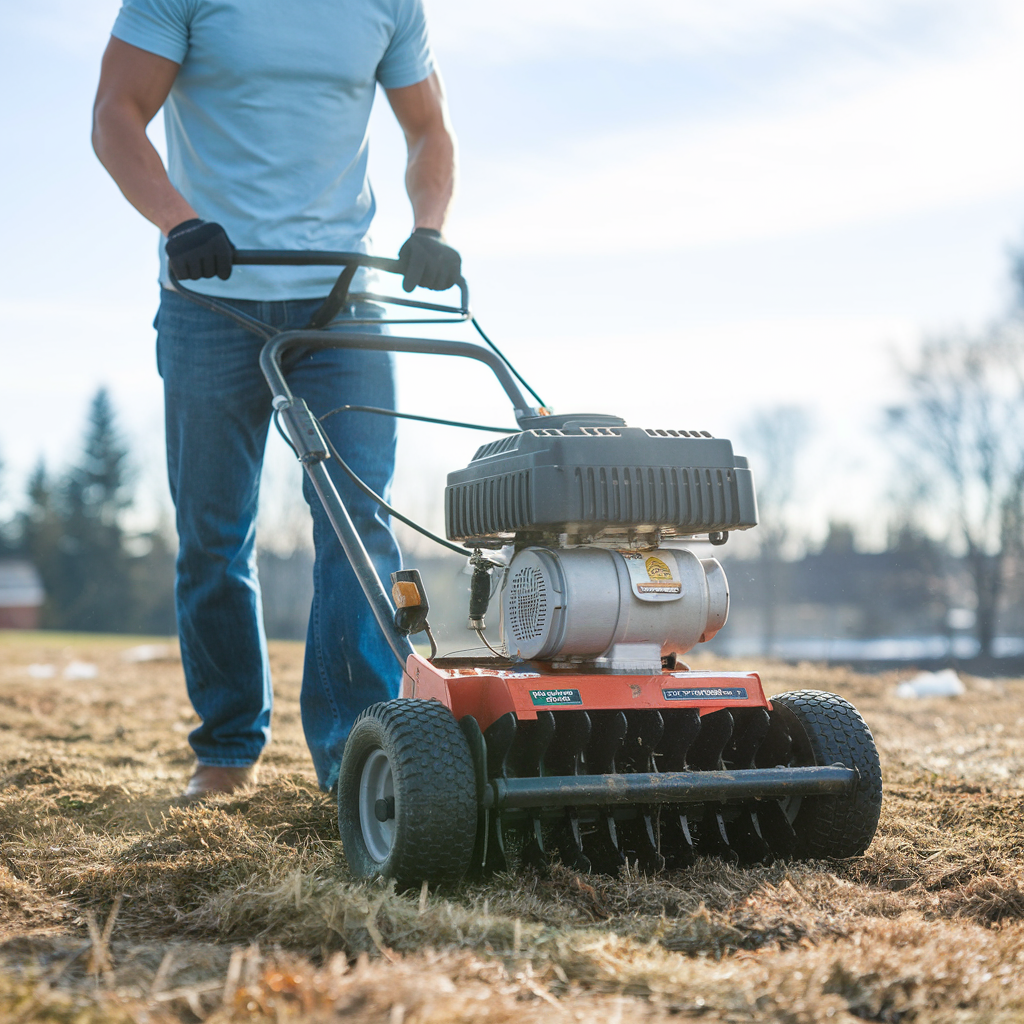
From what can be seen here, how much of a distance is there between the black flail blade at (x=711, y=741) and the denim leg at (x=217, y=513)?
4.25 ft

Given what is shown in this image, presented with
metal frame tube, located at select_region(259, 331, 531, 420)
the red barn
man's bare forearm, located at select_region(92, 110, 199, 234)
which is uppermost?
man's bare forearm, located at select_region(92, 110, 199, 234)

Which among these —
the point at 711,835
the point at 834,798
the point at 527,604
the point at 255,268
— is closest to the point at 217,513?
the point at 255,268

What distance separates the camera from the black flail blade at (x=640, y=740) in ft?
6.59

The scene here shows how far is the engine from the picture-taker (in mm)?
2000

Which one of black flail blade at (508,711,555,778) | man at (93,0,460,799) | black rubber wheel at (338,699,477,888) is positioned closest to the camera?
black rubber wheel at (338,699,477,888)

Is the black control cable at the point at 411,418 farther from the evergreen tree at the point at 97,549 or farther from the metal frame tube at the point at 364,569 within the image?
the evergreen tree at the point at 97,549

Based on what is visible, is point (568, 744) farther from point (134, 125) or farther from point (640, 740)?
point (134, 125)

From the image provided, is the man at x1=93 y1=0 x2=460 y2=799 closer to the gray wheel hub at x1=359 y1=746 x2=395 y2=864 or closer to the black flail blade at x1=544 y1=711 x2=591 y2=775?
the gray wheel hub at x1=359 y1=746 x2=395 y2=864

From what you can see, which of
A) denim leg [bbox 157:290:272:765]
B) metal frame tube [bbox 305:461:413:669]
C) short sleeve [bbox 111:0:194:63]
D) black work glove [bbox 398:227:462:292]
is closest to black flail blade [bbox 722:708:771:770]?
metal frame tube [bbox 305:461:413:669]

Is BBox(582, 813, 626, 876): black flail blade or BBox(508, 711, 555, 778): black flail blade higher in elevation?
BBox(508, 711, 555, 778): black flail blade

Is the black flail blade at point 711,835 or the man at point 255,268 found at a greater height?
the man at point 255,268

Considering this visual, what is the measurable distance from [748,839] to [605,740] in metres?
0.36

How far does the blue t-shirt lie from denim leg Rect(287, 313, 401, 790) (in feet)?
0.74

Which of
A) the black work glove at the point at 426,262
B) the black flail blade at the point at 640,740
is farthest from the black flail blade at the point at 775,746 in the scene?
the black work glove at the point at 426,262
